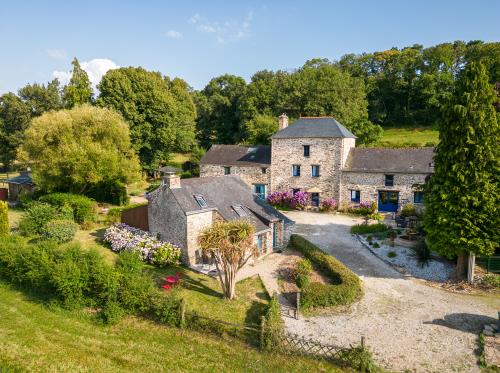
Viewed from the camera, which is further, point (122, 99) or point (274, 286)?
point (122, 99)

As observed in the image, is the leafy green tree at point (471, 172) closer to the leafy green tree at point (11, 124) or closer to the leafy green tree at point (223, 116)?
the leafy green tree at point (223, 116)

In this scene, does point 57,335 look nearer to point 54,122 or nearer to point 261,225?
point 261,225

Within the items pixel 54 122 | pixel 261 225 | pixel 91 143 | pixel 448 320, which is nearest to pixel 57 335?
pixel 261 225

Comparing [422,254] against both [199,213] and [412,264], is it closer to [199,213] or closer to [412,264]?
[412,264]

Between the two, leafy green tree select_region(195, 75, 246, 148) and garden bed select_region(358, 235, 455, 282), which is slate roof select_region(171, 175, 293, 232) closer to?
garden bed select_region(358, 235, 455, 282)

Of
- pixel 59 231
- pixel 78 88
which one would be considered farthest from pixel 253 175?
pixel 78 88

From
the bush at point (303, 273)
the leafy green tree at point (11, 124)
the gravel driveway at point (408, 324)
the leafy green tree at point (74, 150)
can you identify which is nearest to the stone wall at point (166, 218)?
the bush at point (303, 273)
